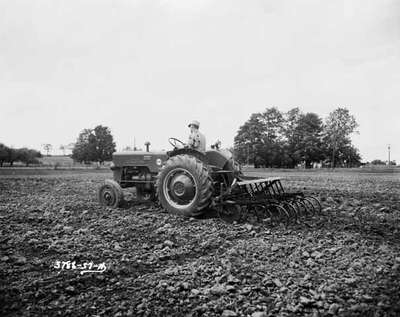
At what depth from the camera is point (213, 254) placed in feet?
15.4

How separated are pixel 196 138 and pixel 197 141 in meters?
0.08

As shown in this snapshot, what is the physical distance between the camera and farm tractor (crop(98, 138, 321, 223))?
667 cm

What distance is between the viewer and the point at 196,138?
724cm

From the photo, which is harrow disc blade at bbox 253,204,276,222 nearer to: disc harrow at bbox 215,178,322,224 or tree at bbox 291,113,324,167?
disc harrow at bbox 215,178,322,224

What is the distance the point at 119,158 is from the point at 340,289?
674 centimetres

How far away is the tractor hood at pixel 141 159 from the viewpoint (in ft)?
27.0

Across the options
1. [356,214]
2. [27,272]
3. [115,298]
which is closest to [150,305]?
[115,298]

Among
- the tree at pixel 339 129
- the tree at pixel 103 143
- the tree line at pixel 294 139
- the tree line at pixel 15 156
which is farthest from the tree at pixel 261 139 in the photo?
the tree line at pixel 15 156

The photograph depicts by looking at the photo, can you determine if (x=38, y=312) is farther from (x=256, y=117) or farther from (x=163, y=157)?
(x=256, y=117)

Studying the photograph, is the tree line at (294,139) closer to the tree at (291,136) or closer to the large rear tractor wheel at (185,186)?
the tree at (291,136)

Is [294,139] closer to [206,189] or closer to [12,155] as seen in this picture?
[12,155]

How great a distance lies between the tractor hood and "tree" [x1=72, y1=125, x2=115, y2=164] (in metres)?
56.7

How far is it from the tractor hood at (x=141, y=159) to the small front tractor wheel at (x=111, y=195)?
735 millimetres

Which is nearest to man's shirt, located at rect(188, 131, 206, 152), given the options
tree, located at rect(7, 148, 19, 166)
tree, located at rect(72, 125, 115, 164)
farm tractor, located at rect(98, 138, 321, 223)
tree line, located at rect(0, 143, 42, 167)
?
farm tractor, located at rect(98, 138, 321, 223)
